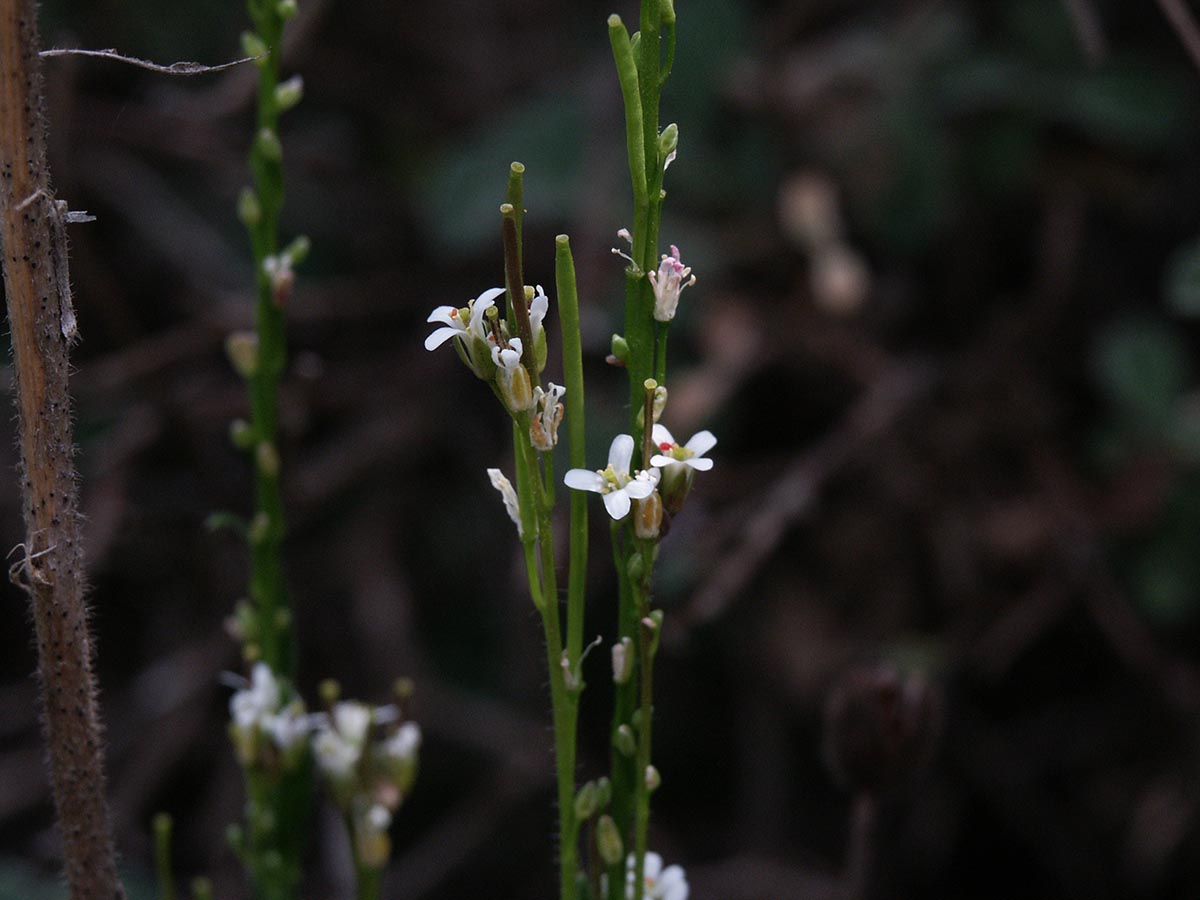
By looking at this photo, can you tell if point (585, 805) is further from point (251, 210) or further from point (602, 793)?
point (251, 210)

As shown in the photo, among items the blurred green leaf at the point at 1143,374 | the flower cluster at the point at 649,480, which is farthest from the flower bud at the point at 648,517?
the blurred green leaf at the point at 1143,374

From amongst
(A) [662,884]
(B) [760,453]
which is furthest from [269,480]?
(B) [760,453]

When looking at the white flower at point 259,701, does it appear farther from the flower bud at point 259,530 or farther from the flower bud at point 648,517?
the flower bud at point 648,517

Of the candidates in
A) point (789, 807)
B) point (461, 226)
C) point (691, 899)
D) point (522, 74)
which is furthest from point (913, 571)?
point (522, 74)

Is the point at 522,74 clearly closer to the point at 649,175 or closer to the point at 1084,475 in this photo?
the point at 1084,475

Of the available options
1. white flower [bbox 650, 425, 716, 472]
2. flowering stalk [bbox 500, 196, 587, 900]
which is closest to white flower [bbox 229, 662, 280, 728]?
flowering stalk [bbox 500, 196, 587, 900]
